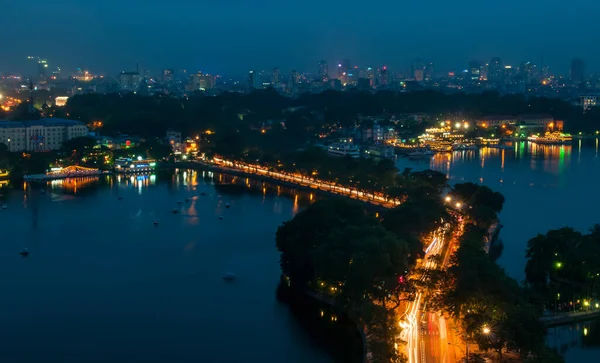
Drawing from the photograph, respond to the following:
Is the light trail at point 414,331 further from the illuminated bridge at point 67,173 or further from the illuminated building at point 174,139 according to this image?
the illuminated building at point 174,139

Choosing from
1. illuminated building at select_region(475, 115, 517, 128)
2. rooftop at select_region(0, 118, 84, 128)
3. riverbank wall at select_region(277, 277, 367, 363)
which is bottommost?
riverbank wall at select_region(277, 277, 367, 363)

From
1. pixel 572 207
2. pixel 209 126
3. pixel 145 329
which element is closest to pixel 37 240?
pixel 145 329

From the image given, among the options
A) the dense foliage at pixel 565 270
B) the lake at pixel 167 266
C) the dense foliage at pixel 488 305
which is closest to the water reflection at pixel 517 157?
the lake at pixel 167 266

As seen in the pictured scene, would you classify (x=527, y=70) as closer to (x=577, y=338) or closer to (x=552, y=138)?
(x=552, y=138)

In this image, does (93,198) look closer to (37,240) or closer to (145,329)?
(37,240)

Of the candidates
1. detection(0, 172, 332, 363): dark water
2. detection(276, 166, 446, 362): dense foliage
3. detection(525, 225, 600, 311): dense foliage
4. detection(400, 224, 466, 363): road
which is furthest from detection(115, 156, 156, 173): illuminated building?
detection(400, 224, 466, 363): road

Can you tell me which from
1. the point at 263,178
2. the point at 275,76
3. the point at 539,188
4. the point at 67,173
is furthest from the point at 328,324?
the point at 275,76

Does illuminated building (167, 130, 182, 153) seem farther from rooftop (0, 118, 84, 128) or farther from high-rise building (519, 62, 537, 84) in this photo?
high-rise building (519, 62, 537, 84)
